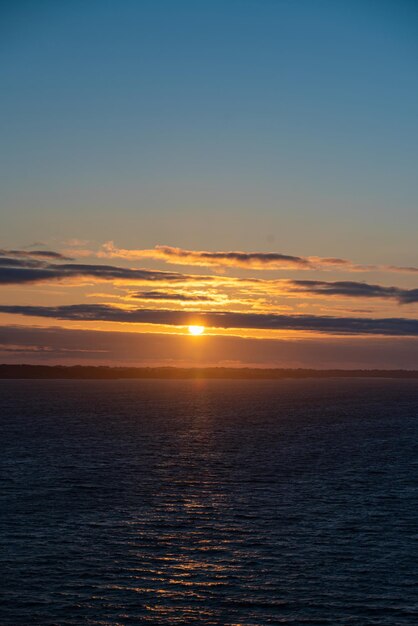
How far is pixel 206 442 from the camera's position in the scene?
A: 115 meters

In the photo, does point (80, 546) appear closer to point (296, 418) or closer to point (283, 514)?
point (283, 514)

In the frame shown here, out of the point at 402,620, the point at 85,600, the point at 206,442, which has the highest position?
the point at 206,442

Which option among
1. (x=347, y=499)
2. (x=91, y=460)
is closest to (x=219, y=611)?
(x=347, y=499)

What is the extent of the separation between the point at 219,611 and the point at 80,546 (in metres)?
13.7

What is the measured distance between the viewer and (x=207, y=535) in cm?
5206

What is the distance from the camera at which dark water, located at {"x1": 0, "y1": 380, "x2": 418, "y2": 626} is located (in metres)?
38.5

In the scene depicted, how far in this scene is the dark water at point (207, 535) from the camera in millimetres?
38531

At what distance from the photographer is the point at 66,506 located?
2341 inches

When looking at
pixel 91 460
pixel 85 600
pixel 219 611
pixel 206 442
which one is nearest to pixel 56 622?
pixel 85 600

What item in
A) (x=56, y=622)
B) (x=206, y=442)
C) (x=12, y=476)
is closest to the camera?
(x=56, y=622)

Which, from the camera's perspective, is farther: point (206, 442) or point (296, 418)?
point (296, 418)

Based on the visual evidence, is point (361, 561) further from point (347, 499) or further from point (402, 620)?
point (347, 499)

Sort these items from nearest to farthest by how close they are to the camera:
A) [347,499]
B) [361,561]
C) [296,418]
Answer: [361,561], [347,499], [296,418]

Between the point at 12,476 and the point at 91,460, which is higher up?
the point at 91,460
